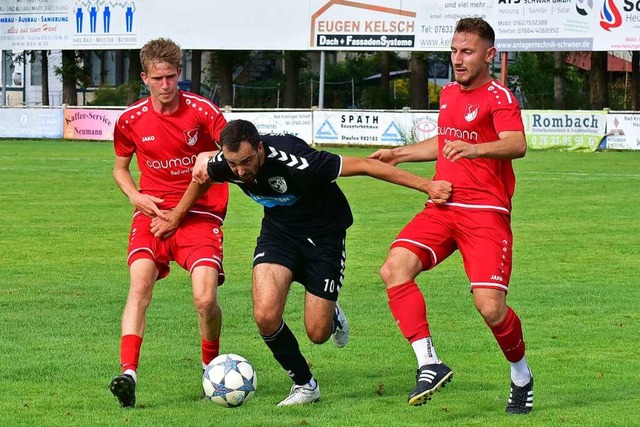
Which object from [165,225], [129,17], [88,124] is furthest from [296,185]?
[129,17]

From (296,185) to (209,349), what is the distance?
51.7 inches

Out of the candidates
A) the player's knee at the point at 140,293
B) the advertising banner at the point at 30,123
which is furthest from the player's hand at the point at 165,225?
the advertising banner at the point at 30,123

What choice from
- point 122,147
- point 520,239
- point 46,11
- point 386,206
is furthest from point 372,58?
point 122,147

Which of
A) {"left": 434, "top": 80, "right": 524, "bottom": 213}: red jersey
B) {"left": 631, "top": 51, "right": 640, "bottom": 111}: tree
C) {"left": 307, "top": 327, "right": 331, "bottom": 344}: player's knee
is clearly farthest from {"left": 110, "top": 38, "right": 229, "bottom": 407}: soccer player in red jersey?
{"left": 631, "top": 51, "right": 640, "bottom": 111}: tree

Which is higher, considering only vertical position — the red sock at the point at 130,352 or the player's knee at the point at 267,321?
the player's knee at the point at 267,321

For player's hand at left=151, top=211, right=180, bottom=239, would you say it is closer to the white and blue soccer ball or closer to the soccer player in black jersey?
the soccer player in black jersey

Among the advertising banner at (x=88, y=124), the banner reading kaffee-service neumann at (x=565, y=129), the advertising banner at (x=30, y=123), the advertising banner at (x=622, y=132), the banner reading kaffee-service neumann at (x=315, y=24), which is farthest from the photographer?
the advertising banner at (x=30, y=123)

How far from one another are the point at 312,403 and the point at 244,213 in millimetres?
12952

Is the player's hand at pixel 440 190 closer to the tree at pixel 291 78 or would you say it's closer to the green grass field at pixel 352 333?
the green grass field at pixel 352 333

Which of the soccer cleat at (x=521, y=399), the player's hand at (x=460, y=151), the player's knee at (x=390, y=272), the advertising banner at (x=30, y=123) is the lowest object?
the advertising banner at (x=30, y=123)

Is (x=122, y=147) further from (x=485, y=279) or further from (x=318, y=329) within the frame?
(x=485, y=279)

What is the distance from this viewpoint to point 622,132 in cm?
3547

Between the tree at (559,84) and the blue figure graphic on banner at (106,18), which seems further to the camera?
the blue figure graphic on banner at (106,18)

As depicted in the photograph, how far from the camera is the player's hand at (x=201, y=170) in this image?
7.39 metres
